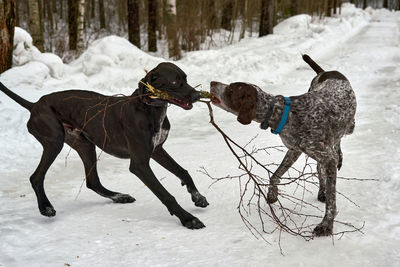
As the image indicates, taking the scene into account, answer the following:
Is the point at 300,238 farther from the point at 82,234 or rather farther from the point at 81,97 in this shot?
the point at 81,97

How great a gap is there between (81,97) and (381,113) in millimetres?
4793

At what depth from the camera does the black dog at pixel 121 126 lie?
3.09m

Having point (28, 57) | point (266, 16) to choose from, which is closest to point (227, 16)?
point (266, 16)

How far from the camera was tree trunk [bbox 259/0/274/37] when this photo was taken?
1627 centimetres

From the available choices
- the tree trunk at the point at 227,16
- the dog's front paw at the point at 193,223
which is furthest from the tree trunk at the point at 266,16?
the dog's front paw at the point at 193,223

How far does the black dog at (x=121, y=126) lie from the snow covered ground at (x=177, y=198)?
0.27m

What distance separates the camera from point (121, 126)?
3.32 metres

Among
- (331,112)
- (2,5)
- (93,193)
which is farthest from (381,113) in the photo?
(2,5)

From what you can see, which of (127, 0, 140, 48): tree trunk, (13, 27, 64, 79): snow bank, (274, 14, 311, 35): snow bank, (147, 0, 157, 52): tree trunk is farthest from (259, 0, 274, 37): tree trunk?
(13, 27, 64, 79): snow bank

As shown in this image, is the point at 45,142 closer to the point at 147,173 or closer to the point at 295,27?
the point at 147,173

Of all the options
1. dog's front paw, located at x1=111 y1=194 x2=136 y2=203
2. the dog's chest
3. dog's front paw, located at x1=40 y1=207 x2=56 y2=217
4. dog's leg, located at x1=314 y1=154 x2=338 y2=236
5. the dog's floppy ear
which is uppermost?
the dog's floppy ear

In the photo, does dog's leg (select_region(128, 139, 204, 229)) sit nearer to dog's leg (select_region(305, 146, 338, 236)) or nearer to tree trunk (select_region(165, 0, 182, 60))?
dog's leg (select_region(305, 146, 338, 236))

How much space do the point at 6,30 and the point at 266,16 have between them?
11.8m

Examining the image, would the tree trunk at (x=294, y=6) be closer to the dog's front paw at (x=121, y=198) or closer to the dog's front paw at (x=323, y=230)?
the dog's front paw at (x=121, y=198)
